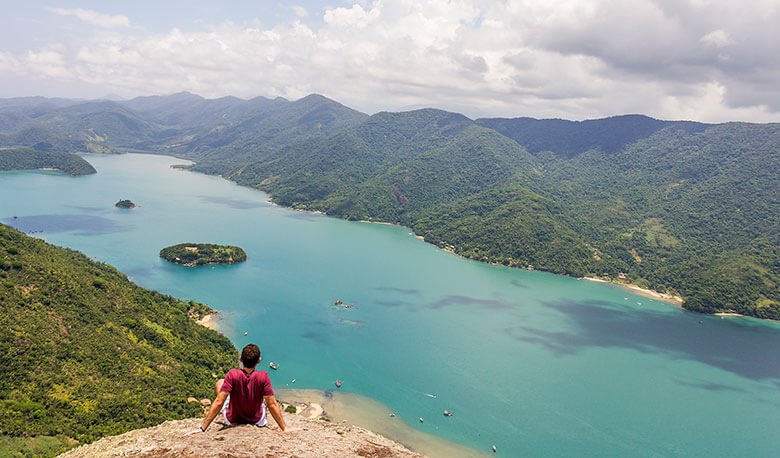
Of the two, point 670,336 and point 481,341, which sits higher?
point 670,336

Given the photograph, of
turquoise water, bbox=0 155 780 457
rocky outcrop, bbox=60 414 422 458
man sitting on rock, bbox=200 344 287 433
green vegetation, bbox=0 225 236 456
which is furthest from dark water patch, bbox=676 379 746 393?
man sitting on rock, bbox=200 344 287 433

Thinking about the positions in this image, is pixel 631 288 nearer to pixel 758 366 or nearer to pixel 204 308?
→ pixel 758 366

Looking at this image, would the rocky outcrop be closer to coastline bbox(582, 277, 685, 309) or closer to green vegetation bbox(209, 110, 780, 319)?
green vegetation bbox(209, 110, 780, 319)

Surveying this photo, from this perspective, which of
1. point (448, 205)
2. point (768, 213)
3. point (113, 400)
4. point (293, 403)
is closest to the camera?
point (113, 400)

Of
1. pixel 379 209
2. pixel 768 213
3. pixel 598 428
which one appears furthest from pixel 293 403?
pixel 768 213

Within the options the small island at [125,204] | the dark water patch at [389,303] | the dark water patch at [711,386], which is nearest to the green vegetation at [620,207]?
the dark water patch at [711,386]

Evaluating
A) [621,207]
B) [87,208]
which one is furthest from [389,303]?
[87,208]

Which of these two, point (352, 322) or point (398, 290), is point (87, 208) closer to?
point (398, 290)
